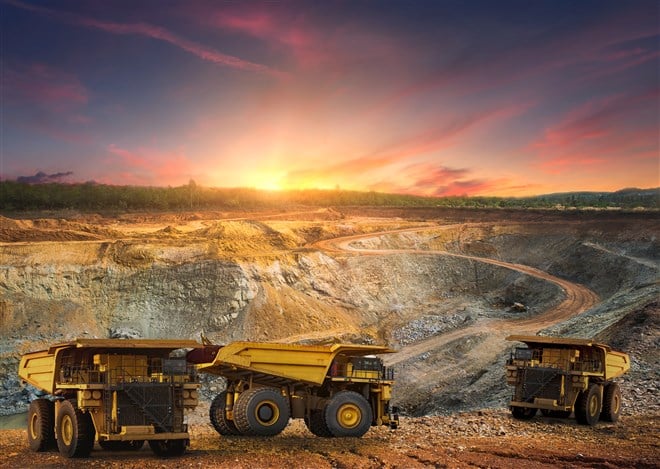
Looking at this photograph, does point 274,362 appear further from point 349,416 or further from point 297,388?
point 349,416

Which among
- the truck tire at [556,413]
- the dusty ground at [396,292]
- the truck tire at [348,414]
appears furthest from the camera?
the truck tire at [556,413]

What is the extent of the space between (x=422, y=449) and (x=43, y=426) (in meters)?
9.74

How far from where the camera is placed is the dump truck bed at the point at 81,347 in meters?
17.8

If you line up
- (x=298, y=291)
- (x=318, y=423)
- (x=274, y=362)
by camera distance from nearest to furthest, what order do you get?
(x=274, y=362), (x=318, y=423), (x=298, y=291)

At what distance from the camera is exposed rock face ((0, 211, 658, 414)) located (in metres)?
41.6

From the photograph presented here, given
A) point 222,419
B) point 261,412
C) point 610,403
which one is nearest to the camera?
point 261,412

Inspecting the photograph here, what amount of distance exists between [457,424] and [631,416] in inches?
260

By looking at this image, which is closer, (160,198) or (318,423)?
(318,423)

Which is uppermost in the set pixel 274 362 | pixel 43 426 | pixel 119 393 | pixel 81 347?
pixel 81 347

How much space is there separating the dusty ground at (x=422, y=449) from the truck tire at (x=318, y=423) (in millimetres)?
228

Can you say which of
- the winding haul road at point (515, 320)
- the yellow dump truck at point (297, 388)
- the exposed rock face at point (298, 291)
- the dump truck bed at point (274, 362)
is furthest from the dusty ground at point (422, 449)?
the winding haul road at point (515, 320)

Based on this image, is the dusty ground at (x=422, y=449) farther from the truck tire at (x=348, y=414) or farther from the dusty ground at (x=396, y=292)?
the truck tire at (x=348, y=414)

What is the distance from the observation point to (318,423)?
21.3 metres

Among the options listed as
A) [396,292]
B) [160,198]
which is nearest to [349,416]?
[396,292]
